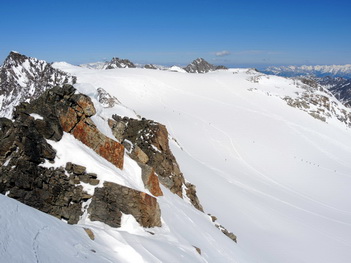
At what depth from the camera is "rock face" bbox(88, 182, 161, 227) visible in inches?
379

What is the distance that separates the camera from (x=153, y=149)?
1814cm

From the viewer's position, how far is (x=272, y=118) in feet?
169

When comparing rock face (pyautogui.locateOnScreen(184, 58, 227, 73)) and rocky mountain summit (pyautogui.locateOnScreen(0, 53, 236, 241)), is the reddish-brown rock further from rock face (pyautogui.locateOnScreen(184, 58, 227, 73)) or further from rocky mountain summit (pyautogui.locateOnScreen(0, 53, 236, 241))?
rock face (pyautogui.locateOnScreen(184, 58, 227, 73))

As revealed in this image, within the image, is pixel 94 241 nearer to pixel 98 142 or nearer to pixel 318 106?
pixel 98 142

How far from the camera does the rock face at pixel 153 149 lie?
54.1 feet

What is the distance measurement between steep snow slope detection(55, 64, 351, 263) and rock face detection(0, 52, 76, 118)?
34.3 ft

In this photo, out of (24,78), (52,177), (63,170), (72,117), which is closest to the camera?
(52,177)

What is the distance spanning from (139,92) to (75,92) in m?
46.7

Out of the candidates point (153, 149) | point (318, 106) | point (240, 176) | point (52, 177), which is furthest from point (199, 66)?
point (52, 177)

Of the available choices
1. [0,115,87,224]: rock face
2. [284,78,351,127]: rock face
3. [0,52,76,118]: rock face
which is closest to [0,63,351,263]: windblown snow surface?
[0,115,87,224]: rock face

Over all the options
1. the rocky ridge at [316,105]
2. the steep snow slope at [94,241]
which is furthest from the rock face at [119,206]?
the rocky ridge at [316,105]

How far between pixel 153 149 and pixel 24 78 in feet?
149

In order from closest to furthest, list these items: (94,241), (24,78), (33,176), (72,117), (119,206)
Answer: (94,241) → (33,176) → (119,206) → (72,117) → (24,78)

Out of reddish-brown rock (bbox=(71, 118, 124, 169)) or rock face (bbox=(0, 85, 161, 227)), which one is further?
reddish-brown rock (bbox=(71, 118, 124, 169))
